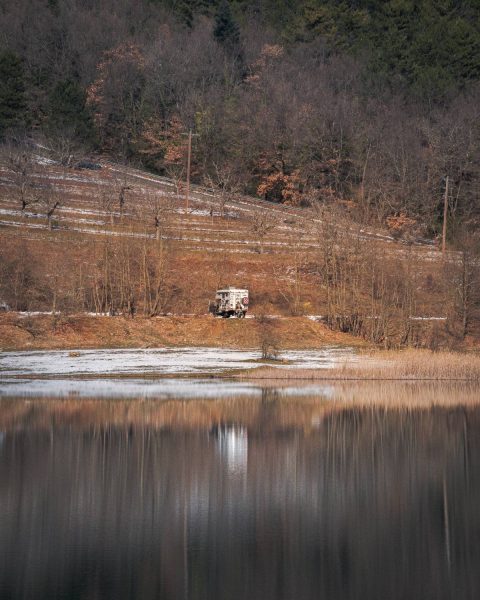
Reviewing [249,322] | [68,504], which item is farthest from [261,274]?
[68,504]

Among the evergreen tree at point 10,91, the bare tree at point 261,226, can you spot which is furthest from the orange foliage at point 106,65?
the bare tree at point 261,226

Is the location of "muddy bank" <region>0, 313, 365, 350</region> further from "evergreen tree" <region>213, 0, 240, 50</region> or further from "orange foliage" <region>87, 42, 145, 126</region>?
"evergreen tree" <region>213, 0, 240, 50</region>

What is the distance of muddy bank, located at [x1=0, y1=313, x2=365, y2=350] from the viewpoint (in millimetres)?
59688

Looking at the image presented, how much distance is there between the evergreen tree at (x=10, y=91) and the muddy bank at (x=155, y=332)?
Result: 68.2m

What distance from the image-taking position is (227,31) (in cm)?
17175

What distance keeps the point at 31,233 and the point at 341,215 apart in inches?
943

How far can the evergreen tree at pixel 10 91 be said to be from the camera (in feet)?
418

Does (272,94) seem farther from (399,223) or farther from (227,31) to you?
(399,223)

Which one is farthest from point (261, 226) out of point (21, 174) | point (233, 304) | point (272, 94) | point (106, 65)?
point (106, 65)

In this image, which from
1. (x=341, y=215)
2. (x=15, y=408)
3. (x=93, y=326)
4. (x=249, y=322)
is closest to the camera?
(x=15, y=408)

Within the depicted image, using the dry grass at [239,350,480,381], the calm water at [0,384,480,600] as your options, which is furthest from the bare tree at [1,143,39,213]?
the calm water at [0,384,480,600]

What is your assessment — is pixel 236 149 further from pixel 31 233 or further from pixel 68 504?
pixel 68 504

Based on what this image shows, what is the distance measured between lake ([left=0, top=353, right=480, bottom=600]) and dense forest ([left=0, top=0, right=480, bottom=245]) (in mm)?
59009

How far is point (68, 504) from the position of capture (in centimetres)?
2439
